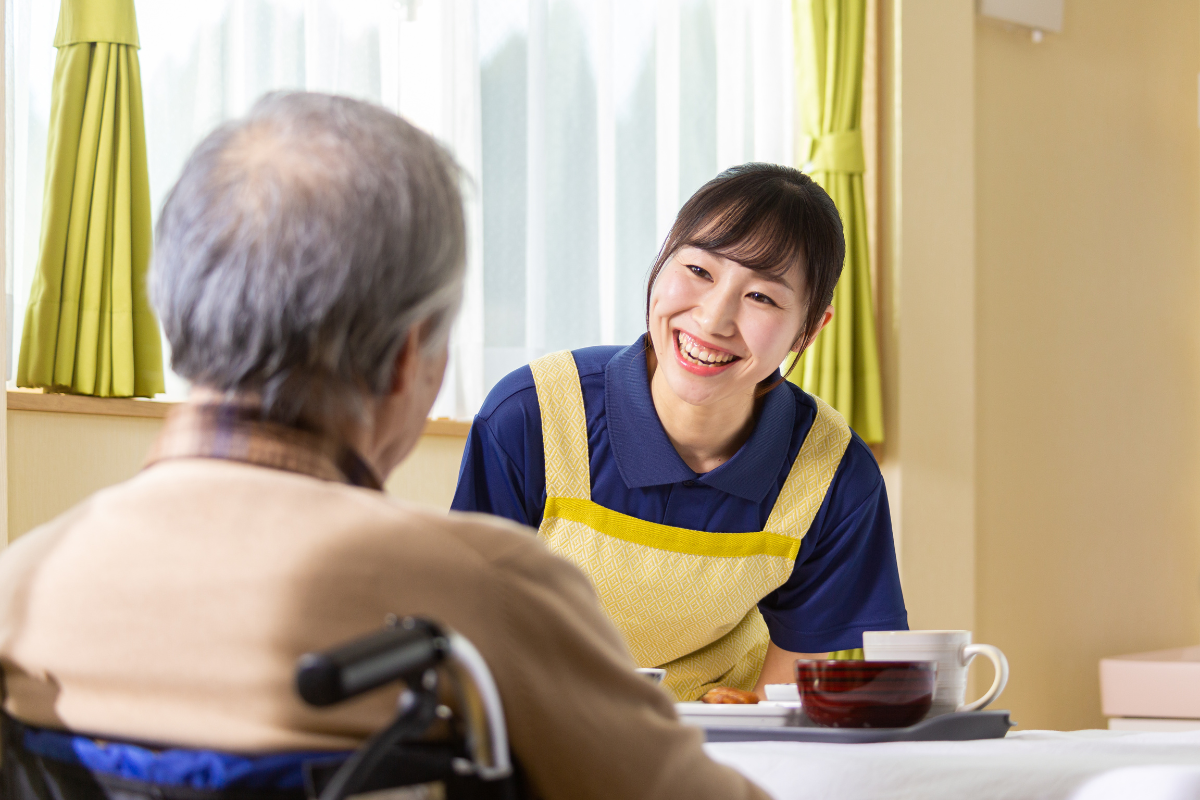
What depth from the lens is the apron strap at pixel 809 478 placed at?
5.57 feet

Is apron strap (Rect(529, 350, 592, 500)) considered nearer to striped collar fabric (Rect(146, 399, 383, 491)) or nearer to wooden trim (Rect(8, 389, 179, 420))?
wooden trim (Rect(8, 389, 179, 420))

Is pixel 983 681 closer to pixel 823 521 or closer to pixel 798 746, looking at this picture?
pixel 823 521

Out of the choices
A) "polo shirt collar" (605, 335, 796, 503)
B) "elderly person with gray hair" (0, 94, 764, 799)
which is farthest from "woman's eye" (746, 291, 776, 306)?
"elderly person with gray hair" (0, 94, 764, 799)

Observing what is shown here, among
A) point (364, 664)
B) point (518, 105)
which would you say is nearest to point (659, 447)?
point (364, 664)

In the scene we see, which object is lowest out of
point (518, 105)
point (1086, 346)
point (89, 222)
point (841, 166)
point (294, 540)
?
point (294, 540)

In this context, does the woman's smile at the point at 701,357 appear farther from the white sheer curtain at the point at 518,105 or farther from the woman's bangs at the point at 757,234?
the white sheer curtain at the point at 518,105

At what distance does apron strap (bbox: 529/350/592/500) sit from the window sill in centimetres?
44

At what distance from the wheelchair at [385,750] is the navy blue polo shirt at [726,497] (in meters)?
1.05

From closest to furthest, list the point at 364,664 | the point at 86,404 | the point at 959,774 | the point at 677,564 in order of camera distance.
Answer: the point at 364,664
the point at 959,774
the point at 677,564
the point at 86,404

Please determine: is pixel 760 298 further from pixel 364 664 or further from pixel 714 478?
pixel 364 664

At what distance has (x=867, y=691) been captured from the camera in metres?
1.02

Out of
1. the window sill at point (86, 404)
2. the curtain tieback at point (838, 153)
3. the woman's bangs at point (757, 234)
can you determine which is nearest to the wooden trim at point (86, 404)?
the window sill at point (86, 404)

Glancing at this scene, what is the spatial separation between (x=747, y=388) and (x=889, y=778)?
3.26 ft

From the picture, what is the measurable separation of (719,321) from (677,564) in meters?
0.35
